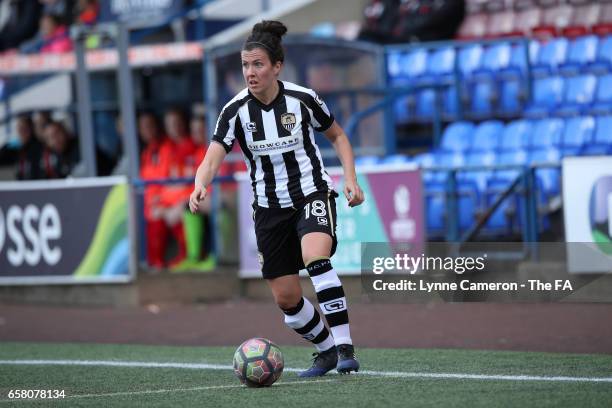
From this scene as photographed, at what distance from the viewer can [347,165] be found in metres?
7.67

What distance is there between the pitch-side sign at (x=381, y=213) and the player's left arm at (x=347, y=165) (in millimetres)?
5385

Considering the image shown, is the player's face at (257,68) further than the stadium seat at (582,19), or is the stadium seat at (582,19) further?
the stadium seat at (582,19)

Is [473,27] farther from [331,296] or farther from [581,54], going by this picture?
[331,296]

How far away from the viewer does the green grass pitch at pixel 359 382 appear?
255 inches

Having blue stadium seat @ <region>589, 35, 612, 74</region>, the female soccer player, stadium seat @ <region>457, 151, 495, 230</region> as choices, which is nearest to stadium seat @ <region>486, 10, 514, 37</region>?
blue stadium seat @ <region>589, 35, 612, 74</region>

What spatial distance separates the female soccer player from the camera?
749 cm

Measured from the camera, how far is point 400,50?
16953 millimetres

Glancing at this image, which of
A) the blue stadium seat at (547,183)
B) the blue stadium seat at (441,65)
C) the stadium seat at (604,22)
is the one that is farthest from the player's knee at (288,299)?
the stadium seat at (604,22)

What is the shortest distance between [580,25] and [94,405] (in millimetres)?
11538

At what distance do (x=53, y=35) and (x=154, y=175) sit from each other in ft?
18.9

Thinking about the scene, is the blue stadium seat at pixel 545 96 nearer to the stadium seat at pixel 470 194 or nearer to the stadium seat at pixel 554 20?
the stadium seat at pixel 554 20

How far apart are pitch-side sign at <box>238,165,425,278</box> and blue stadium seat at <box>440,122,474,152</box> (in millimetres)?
2265

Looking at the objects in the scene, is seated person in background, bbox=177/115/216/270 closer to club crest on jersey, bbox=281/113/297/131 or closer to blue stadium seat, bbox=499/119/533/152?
blue stadium seat, bbox=499/119/533/152

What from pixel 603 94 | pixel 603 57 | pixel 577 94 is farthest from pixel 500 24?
pixel 603 94
